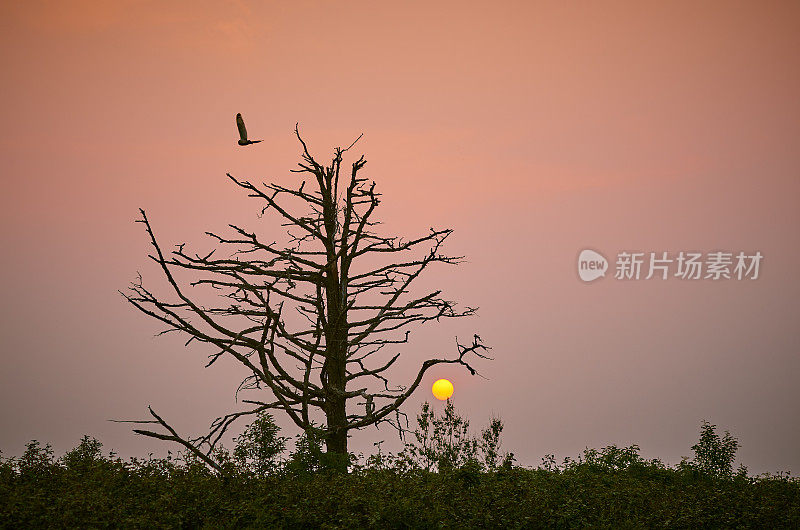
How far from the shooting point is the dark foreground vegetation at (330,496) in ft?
33.4

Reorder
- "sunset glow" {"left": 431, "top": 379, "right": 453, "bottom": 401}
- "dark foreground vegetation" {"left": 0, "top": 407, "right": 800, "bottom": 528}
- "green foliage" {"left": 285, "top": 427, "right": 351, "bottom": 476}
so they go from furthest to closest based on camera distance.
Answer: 1. "sunset glow" {"left": 431, "top": 379, "right": 453, "bottom": 401}
2. "green foliage" {"left": 285, "top": 427, "right": 351, "bottom": 476}
3. "dark foreground vegetation" {"left": 0, "top": 407, "right": 800, "bottom": 528}

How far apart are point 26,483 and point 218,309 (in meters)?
4.66

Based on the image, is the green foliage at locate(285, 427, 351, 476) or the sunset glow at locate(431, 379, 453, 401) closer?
the green foliage at locate(285, 427, 351, 476)

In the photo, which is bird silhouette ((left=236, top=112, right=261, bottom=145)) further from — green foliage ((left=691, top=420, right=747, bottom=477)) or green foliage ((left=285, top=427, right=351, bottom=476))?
green foliage ((left=691, top=420, right=747, bottom=477))

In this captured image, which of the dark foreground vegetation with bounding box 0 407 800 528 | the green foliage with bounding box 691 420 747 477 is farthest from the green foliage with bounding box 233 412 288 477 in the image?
the green foliage with bounding box 691 420 747 477

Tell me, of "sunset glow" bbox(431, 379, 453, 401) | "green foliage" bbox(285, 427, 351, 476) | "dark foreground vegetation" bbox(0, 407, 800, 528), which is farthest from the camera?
"sunset glow" bbox(431, 379, 453, 401)

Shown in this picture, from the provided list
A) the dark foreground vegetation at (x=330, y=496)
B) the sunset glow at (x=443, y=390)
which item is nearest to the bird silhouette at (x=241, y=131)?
the dark foreground vegetation at (x=330, y=496)

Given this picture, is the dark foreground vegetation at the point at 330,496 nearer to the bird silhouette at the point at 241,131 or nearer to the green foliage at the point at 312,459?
the green foliage at the point at 312,459

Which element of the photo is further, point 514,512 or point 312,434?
point 312,434

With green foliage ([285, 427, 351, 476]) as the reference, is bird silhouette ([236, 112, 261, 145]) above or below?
above

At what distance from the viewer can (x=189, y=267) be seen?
1455 centimetres

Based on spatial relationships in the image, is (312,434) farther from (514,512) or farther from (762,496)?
(762,496)

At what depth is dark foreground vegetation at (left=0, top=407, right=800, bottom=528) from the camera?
33.4ft

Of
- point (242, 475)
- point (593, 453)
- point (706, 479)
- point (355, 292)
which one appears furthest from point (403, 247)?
point (706, 479)
